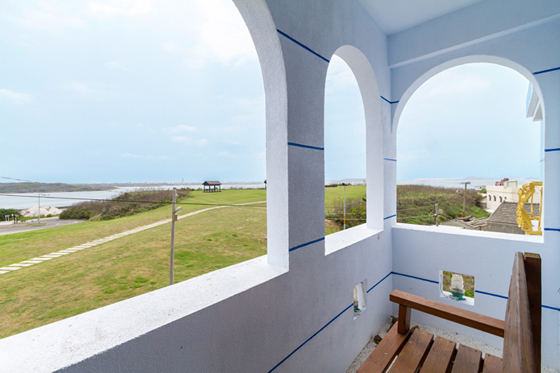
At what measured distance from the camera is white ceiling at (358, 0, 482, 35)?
1.87m

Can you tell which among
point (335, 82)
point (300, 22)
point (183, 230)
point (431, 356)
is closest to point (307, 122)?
point (300, 22)

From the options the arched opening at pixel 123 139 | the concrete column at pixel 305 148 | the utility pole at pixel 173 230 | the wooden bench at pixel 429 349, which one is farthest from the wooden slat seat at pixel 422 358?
the utility pole at pixel 173 230

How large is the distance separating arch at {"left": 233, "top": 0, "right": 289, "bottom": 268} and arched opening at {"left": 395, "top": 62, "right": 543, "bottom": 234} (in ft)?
5.39

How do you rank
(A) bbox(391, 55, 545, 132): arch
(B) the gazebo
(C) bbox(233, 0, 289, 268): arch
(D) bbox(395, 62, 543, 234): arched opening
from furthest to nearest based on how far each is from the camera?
1. (D) bbox(395, 62, 543, 234): arched opening
2. (A) bbox(391, 55, 545, 132): arch
3. (B) the gazebo
4. (C) bbox(233, 0, 289, 268): arch

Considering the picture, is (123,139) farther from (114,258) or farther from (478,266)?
(478,266)

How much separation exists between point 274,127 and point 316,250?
763 millimetres

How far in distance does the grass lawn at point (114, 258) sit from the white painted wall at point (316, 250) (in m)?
0.28

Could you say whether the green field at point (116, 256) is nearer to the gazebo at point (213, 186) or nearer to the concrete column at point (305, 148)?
the gazebo at point (213, 186)

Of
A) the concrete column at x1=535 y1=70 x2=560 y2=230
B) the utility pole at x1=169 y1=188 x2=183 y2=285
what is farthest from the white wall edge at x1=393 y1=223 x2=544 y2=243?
the utility pole at x1=169 y1=188 x2=183 y2=285

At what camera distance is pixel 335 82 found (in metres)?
2.98

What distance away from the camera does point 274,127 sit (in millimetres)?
1257

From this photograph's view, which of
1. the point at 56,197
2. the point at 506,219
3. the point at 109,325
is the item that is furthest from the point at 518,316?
the point at 506,219

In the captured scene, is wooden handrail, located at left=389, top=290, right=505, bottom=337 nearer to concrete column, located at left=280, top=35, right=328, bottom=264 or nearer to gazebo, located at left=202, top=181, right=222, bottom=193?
concrete column, located at left=280, top=35, right=328, bottom=264

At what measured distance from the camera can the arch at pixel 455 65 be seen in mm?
1779
